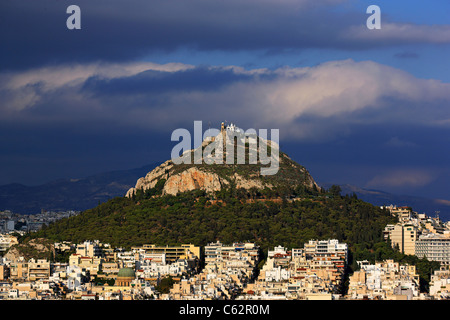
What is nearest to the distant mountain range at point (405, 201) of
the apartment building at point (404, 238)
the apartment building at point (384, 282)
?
the apartment building at point (404, 238)

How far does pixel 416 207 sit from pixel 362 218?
5334cm

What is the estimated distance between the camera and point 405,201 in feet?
603

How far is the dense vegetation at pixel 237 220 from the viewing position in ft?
397

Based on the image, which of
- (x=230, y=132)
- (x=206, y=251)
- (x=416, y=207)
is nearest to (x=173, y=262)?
(x=206, y=251)

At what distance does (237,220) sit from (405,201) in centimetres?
6290

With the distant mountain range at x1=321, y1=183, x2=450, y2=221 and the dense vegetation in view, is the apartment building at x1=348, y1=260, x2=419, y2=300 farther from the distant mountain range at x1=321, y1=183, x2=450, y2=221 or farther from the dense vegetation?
the distant mountain range at x1=321, y1=183, x2=450, y2=221

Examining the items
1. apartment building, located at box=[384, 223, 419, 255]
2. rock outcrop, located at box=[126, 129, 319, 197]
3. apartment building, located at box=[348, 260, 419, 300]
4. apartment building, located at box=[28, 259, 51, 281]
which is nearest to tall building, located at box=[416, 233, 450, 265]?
apartment building, located at box=[384, 223, 419, 255]

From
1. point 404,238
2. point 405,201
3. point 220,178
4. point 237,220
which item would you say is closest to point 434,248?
point 404,238

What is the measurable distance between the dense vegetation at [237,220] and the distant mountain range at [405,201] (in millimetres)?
42567

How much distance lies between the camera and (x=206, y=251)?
4579 inches

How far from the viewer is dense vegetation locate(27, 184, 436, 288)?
121000 millimetres

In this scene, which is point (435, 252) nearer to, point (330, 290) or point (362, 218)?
point (362, 218)

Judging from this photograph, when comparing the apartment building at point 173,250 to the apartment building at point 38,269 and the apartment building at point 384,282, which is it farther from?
the apartment building at point 384,282

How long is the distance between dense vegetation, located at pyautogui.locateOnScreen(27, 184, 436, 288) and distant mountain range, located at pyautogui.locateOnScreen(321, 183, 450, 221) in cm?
4257
